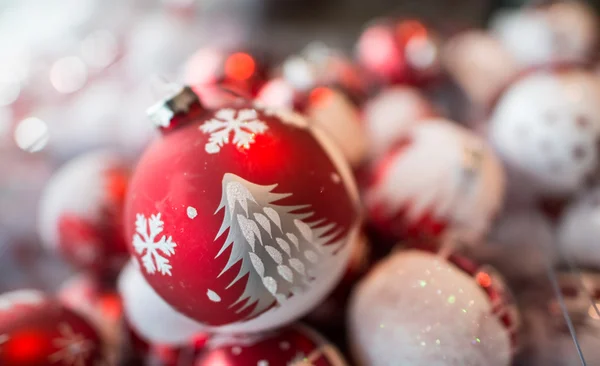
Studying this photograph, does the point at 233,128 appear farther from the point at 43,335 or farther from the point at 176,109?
the point at 43,335

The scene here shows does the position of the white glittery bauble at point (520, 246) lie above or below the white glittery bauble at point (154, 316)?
below

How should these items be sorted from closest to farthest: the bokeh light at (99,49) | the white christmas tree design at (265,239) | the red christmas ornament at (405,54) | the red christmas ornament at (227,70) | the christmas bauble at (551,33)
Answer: the white christmas tree design at (265,239), the red christmas ornament at (227,70), the red christmas ornament at (405,54), the christmas bauble at (551,33), the bokeh light at (99,49)

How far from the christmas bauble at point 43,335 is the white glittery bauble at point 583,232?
0.69m

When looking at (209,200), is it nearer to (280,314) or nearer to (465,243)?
(280,314)

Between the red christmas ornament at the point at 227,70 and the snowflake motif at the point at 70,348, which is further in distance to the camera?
the red christmas ornament at the point at 227,70

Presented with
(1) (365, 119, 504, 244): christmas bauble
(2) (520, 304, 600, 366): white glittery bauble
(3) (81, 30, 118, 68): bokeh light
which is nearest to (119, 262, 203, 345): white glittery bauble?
(1) (365, 119, 504, 244): christmas bauble

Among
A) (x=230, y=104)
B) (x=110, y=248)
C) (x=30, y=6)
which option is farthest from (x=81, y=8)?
(x=230, y=104)

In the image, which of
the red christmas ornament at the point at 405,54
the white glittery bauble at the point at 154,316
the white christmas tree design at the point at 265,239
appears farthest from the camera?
the red christmas ornament at the point at 405,54

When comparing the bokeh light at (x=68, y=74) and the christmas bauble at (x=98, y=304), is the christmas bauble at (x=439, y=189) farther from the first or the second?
the bokeh light at (x=68, y=74)

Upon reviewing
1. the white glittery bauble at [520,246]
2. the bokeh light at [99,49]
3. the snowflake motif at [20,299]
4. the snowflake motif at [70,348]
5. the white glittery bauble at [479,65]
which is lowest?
the white glittery bauble at [520,246]

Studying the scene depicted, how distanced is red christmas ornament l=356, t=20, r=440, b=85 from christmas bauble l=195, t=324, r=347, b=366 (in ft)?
2.06

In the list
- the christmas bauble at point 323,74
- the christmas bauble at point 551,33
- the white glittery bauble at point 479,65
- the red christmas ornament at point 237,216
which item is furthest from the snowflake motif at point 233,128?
the christmas bauble at point 551,33

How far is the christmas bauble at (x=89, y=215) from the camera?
76cm

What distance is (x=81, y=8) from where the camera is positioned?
1483 millimetres
